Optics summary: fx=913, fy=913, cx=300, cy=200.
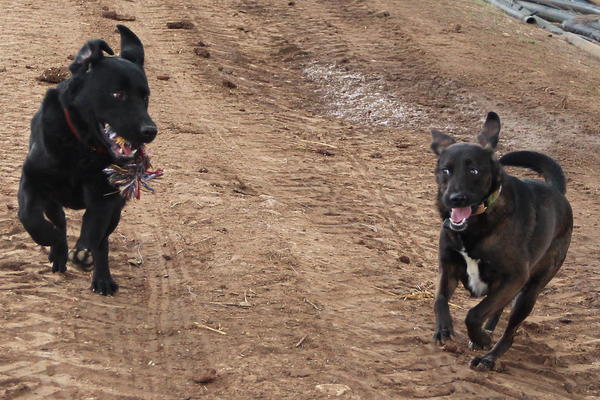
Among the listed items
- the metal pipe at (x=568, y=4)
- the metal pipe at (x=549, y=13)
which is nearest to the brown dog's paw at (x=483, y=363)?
the metal pipe at (x=549, y=13)

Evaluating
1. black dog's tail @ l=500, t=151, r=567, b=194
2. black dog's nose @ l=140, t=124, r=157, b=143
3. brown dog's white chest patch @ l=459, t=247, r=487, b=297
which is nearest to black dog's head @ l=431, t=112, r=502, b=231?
brown dog's white chest patch @ l=459, t=247, r=487, b=297

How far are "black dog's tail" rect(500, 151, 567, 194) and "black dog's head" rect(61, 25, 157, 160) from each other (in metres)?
2.54

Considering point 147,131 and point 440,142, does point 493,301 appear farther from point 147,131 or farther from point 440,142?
point 147,131

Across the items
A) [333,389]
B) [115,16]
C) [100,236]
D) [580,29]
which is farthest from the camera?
[580,29]

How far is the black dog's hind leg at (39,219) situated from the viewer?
5.98 m

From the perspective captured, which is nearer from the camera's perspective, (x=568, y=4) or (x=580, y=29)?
(x=580, y=29)

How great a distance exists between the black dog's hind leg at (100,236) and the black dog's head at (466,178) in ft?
7.12

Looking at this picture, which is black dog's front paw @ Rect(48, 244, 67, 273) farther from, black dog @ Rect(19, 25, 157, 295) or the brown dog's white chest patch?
the brown dog's white chest patch

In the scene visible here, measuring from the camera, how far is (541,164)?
6645 millimetres

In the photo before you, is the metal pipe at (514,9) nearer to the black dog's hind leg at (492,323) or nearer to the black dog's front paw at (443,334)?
the black dog's hind leg at (492,323)

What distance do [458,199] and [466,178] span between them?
0.19 m

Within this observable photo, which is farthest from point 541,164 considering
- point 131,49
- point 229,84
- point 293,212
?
point 229,84

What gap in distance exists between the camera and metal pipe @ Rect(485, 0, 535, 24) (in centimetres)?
1683

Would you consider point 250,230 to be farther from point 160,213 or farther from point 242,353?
point 242,353
